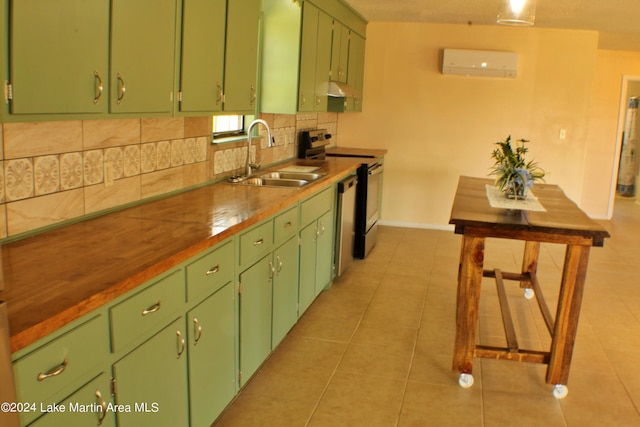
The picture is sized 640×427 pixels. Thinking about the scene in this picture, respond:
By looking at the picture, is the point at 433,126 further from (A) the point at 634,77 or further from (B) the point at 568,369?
(B) the point at 568,369

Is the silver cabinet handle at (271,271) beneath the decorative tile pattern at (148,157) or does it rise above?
beneath

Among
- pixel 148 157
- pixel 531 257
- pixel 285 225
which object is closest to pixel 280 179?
pixel 285 225

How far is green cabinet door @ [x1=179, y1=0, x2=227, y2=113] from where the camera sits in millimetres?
2820

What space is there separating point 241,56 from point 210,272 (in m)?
1.49

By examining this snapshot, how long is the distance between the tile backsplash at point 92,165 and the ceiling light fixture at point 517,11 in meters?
1.91

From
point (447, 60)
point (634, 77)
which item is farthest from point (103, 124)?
point (634, 77)

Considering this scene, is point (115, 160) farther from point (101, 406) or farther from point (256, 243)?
point (101, 406)

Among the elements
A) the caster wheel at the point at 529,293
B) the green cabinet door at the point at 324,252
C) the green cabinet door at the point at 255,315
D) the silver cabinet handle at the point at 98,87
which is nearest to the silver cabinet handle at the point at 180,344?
the green cabinet door at the point at 255,315

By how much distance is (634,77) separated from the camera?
342 inches

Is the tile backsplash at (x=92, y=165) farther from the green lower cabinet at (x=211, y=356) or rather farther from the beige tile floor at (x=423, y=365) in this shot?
the beige tile floor at (x=423, y=365)

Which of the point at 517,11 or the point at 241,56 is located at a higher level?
the point at 517,11

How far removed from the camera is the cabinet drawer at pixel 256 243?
2869 millimetres

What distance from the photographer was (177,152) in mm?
3459

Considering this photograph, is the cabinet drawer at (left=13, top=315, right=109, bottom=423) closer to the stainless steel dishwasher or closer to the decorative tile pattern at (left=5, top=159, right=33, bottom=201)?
the decorative tile pattern at (left=5, top=159, right=33, bottom=201)
